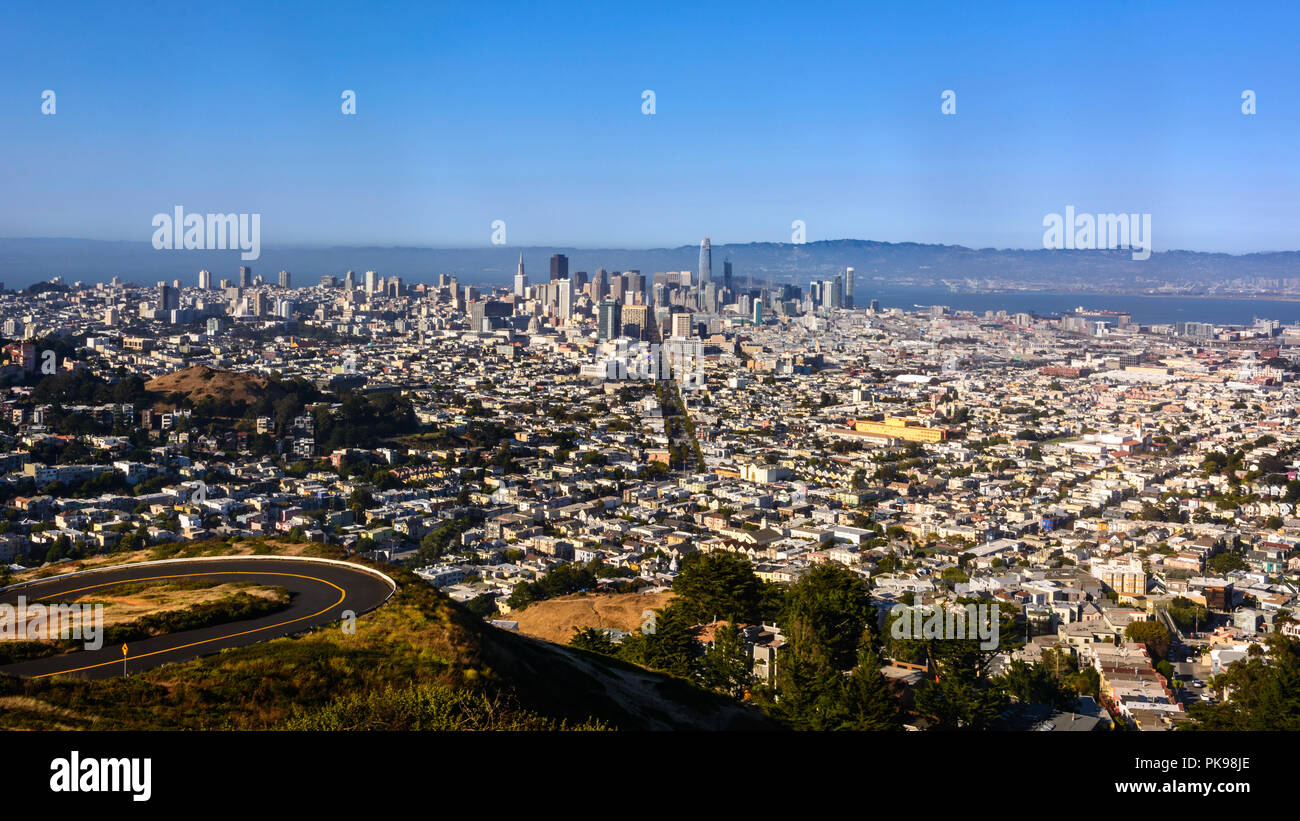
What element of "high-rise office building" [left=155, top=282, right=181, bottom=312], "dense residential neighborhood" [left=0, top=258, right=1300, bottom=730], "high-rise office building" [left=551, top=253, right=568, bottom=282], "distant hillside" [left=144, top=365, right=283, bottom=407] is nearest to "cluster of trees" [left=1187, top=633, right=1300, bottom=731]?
"dense residential neighborhood" [left=0, top=258, right=1300, bottom=730]

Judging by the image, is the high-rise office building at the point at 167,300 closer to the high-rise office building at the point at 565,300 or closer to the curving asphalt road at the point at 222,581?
the high-rise office building at the point at 565,300

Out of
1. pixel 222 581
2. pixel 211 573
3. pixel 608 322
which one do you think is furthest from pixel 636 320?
pixel 222 581

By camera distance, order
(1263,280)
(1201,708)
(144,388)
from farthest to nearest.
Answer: (1263,280), (144,388), (1201,708)

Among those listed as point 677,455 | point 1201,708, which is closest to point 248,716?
point 1201,708

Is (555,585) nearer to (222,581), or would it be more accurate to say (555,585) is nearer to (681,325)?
(222,581)

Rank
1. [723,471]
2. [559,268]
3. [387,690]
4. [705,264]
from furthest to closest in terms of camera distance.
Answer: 1. [705,264]
2. [559,268]
3. [723,471]
4. [387,690]

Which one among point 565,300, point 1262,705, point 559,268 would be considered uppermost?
point 559,268

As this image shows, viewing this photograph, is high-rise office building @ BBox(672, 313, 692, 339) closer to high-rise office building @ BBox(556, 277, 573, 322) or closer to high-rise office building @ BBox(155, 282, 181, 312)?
high-rise office building @ BBox(556, 277, 573, 322)
